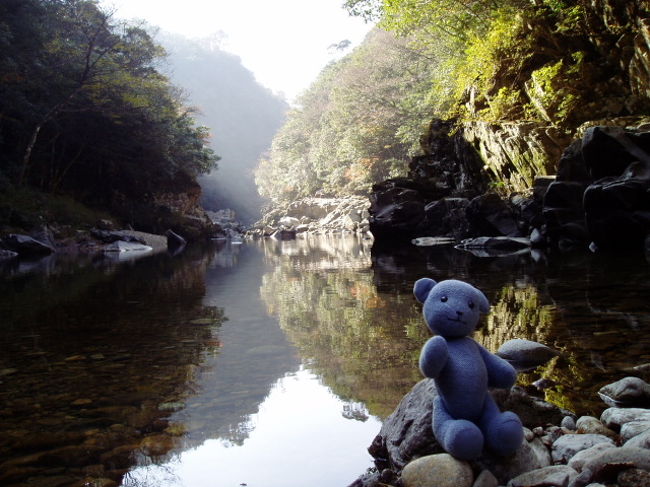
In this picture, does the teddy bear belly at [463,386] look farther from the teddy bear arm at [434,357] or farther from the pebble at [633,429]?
the pebble at [633,429]

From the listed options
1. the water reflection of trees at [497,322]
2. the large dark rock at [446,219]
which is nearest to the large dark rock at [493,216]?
the large dark rock at [446,219]

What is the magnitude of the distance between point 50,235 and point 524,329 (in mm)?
18027

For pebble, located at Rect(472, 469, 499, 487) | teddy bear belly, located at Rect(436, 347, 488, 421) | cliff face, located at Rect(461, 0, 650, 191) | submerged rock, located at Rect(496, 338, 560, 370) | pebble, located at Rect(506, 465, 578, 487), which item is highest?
cliff face, located at Rect(461, 0, 650, 191)

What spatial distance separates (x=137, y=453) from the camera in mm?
2109

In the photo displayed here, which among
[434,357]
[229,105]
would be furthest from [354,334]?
[229,105]

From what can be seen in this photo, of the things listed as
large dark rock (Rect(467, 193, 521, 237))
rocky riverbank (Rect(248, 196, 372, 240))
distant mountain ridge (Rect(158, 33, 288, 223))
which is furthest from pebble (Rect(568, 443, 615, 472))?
distant mountain ridge (Rect(158, 33, 288, 223))

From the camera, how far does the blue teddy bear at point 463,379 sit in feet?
5.55

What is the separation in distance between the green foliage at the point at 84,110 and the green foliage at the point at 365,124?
9405 mm

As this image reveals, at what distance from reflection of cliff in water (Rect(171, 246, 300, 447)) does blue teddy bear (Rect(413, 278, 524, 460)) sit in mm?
979

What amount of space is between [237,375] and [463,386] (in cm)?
171

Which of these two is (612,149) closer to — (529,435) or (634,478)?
(529,435)

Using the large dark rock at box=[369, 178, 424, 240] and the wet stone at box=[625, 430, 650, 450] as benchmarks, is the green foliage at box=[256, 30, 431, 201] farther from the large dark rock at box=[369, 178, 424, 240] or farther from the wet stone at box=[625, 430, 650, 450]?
the wet stone at box=[625, 430, 650, 450]

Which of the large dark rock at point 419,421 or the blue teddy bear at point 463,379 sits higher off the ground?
the blue teddy bear at point 463,379

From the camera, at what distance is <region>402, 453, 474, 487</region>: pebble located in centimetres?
164
